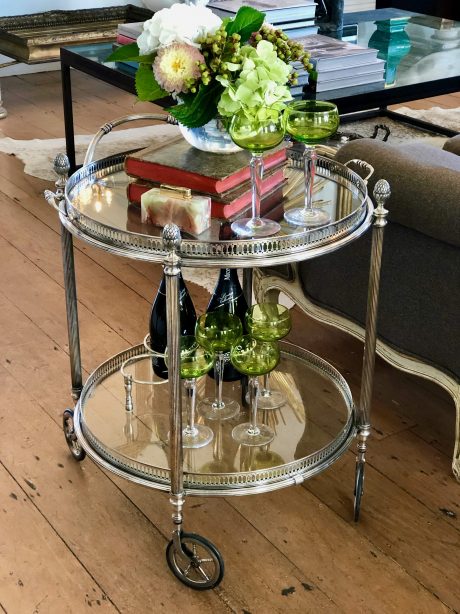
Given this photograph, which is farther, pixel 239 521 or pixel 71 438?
pixel 71 438

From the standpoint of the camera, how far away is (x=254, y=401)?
1.81m

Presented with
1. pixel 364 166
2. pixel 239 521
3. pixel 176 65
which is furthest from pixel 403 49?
pixel 239 521

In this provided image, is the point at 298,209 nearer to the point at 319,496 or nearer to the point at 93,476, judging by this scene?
the point at 319,496

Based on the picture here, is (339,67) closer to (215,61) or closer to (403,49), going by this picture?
(403,49)

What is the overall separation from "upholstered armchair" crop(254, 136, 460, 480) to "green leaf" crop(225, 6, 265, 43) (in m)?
0.40

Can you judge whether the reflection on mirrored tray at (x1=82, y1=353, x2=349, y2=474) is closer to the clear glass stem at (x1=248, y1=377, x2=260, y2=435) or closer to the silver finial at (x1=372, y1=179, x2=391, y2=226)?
the clear glass stem at (x1=248, y1=377, x2=260, y2=435)

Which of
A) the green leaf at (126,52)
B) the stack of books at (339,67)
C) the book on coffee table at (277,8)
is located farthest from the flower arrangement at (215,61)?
the book on coffee table at (277,8)

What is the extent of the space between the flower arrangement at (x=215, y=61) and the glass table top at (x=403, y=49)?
126 centimetres

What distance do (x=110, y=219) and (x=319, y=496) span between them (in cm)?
71

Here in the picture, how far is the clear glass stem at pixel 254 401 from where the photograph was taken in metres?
1.79

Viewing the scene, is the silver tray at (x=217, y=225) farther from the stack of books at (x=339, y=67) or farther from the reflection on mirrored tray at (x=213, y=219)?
the stack of books at (x=339, y=67)

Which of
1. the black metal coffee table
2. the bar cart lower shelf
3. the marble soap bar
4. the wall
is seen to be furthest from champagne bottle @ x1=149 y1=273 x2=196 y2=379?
the wall

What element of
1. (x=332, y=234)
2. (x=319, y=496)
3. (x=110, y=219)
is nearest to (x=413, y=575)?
(x=319, y=496)

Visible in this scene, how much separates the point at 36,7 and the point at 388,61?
2213 millimetres
